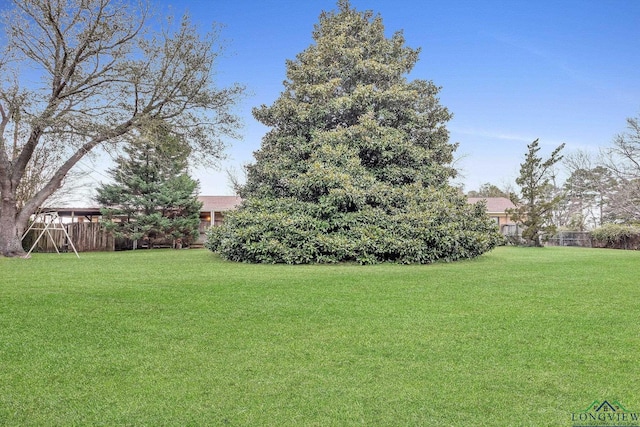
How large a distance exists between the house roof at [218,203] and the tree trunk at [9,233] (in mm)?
12424

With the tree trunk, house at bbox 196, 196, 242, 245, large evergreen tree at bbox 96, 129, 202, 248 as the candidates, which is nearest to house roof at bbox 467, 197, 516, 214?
house at bbox 196, 196, 242, 245

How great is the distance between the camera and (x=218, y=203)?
28.9 m

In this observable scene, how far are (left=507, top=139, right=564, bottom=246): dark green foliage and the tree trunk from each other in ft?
73.8

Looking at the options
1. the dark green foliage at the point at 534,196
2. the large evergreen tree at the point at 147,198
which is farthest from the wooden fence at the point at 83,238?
the dark green foliage at the point at 534,196

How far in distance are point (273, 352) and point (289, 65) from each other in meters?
14.7

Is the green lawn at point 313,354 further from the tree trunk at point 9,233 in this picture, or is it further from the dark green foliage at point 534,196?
the dark green foliage at point 534,196

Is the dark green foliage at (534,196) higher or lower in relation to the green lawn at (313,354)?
higher

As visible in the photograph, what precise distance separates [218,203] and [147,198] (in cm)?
782

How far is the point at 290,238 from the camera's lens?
11961 millimetres

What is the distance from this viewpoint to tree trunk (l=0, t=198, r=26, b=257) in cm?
1452

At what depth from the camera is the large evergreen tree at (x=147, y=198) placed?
20891 mm

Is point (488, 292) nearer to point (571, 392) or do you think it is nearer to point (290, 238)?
point (571, 392)

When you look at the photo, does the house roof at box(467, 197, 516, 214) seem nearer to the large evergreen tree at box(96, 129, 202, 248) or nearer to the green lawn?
the large evergreen tree at box(96, 129, 202, 248)

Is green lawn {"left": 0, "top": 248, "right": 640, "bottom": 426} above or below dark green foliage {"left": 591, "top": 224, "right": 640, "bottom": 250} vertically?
below
